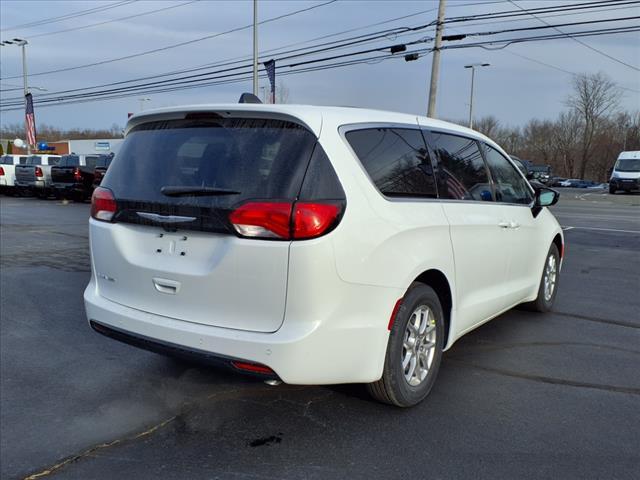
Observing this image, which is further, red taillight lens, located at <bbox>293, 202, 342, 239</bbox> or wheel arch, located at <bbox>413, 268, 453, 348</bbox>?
wheel arch, located at <bbox>413, 268, 453, 348</bbox>

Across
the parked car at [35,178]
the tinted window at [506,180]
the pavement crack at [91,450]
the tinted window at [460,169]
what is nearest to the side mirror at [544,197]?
the tinted window at [506,180]

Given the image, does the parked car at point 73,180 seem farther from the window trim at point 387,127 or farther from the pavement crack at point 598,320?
the window trim at point 387,127

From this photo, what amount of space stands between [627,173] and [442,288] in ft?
113

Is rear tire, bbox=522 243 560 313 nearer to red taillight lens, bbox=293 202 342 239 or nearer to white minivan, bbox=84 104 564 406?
white minivan, bbox=84 104 564 406

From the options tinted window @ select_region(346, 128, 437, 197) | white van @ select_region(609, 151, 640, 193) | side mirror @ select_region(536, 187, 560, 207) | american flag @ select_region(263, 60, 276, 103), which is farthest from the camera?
white van @ select_region(609, 151, 640, 193)

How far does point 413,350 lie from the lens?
11.3 ft

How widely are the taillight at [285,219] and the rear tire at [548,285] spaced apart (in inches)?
137

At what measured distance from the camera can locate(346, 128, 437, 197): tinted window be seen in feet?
10.3

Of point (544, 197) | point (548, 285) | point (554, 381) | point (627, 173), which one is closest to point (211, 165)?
point (554, 381)

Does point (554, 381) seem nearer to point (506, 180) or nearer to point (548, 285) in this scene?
point (506, 180)

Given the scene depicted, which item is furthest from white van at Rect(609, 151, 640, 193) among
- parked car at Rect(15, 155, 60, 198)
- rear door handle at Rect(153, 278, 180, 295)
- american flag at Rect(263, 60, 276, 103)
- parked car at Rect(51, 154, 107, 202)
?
rear door handle at Rect(153, 278, 180, 295)

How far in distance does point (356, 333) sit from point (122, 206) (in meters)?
1.59

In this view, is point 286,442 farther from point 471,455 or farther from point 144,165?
point 144,165

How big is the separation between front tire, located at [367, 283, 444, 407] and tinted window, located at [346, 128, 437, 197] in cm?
62
